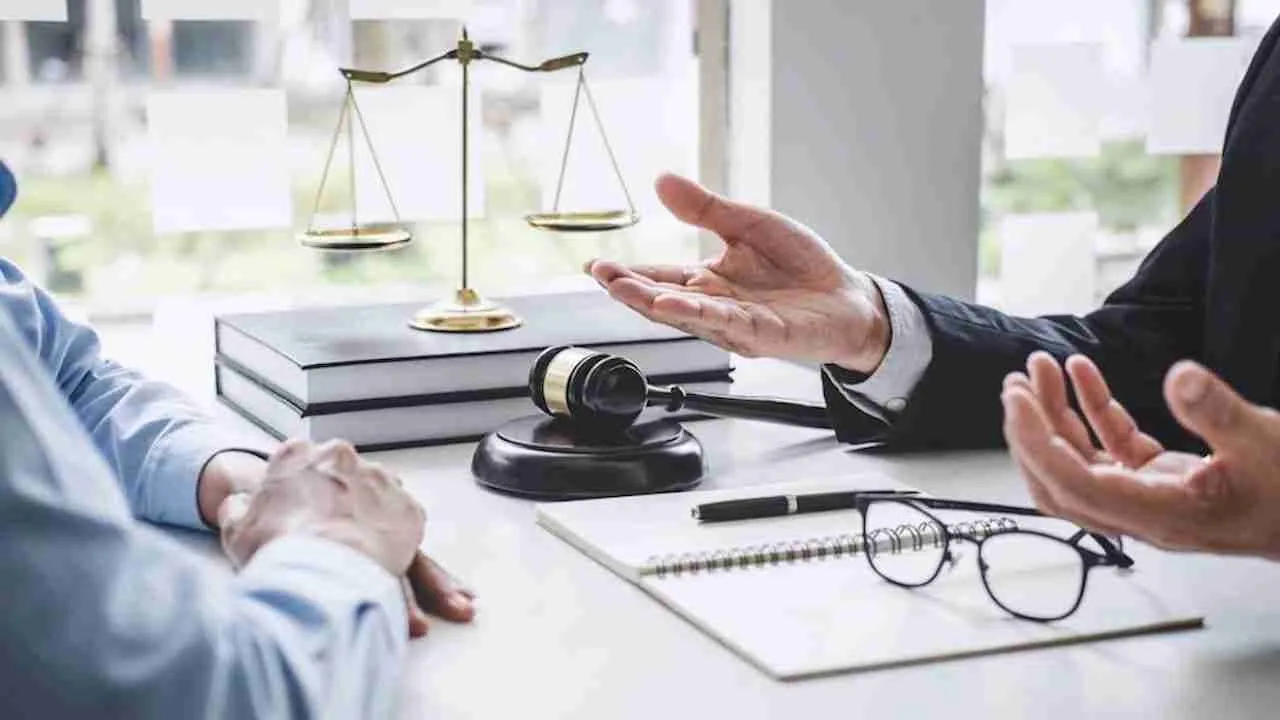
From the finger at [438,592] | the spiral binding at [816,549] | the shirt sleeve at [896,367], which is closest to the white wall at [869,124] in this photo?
the shirt sleeve at [896,367]

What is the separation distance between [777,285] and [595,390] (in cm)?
21

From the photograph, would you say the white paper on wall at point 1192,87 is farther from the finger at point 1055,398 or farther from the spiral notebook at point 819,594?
the finger at point 1055,398

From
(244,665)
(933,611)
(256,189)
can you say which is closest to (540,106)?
(256,189)

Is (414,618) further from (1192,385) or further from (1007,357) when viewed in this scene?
(1007,357)

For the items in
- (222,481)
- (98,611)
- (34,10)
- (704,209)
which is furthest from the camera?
(34,10)

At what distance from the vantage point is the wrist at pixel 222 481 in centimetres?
117

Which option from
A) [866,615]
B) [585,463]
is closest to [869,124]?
[585,463]

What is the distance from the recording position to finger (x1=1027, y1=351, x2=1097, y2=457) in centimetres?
101

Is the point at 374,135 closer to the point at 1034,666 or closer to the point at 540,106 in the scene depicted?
the point at 540,106

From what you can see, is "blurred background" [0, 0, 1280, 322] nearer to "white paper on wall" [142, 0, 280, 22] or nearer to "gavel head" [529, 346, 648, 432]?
"white paper on wall" [142, 0, 280, 22]

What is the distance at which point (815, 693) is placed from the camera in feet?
2.91

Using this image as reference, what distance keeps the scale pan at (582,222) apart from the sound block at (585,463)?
0.31 metres

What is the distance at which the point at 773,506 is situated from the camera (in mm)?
1199

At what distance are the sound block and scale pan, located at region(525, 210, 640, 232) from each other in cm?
31
